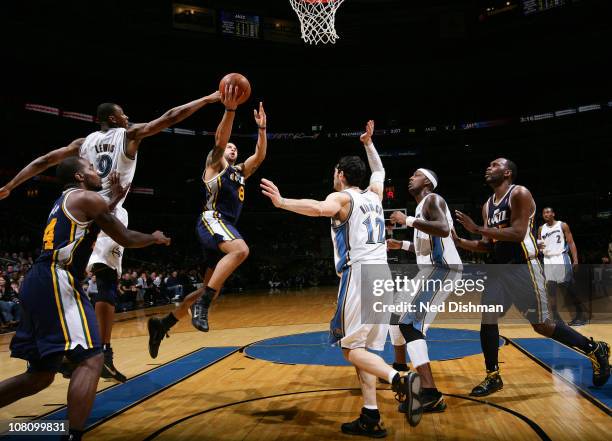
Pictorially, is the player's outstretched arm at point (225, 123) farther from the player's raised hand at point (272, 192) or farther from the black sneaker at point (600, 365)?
the black sneaker at point (600, 365)

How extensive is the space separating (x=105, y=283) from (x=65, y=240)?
148 centimetres

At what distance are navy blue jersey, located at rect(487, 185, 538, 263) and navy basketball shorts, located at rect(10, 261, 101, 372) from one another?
3.45m

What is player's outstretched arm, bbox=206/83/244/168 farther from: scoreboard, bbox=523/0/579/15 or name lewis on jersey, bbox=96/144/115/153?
scoreboard, bbox=523/0/579/15

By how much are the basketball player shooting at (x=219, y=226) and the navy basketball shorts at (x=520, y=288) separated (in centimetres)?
219

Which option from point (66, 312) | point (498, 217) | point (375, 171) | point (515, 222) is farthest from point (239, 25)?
point (66, 312)

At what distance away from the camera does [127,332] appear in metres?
9.34

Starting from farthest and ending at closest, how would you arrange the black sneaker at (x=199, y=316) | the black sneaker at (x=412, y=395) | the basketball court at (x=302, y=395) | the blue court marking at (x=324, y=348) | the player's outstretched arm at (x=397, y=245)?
the blue court marking at (x=324, y=348)
the player's outstretched arm at (x=397, y=245)
the black sneaker at (x=199, y=316)
the basketball court at (x=302, y=395)
the black sneaker at (x=412, y=395)

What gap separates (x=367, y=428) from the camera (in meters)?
3.39

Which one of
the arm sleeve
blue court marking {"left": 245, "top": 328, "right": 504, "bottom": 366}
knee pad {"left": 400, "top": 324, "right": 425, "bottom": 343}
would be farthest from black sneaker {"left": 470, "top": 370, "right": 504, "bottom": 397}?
the arm sleeve

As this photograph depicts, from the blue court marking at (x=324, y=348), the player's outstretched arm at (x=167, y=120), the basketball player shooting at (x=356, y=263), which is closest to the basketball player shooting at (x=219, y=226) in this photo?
the player's outstretched arm at (x=167, y=120)

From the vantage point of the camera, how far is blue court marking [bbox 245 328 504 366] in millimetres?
6234

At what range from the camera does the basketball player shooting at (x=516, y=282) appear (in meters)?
4.33

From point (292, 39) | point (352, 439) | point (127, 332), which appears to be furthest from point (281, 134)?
point (352, 439)

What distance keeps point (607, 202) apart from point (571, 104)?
17.9 feet
